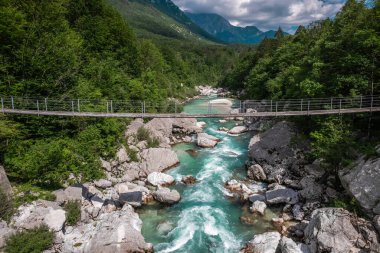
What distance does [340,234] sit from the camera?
9.18 metres

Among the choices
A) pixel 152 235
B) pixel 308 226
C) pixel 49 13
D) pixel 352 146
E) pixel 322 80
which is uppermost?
pixel 49 13

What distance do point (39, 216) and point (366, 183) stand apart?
519 inches

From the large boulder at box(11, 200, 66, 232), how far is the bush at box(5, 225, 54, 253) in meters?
0.39

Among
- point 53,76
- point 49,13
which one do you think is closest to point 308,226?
point 53,76

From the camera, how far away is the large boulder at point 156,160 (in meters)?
Answer: 16.8

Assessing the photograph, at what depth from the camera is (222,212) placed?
42.8 ft

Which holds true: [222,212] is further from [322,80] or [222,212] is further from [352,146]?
[322,80]

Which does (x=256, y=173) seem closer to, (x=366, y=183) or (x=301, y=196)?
A: (x=301, y=196)

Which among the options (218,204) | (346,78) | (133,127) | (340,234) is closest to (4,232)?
(218,204)

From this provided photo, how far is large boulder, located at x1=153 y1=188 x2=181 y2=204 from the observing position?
44.7 feet

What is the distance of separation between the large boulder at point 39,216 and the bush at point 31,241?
0.39 m

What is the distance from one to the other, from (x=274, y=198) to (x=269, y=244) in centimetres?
356

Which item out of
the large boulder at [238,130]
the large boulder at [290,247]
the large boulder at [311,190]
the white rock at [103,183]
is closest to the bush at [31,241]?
the white rock at [103,183]

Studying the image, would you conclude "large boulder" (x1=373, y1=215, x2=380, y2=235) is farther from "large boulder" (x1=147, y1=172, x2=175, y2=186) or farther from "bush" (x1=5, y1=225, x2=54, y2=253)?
"bush" (x1=5, y1=225, x2=54, y2=253)
